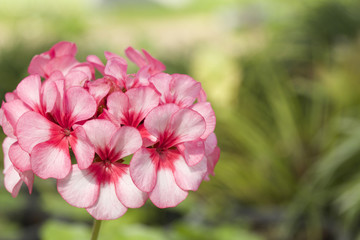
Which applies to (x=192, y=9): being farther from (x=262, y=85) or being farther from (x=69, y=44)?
(x=69, y=44)

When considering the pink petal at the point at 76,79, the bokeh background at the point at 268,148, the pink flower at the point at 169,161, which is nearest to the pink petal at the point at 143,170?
the pink flower at the point at 169,161

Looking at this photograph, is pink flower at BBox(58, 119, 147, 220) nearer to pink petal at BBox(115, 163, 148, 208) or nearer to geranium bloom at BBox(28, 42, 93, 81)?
pink petal at BBox(115, 163, 148, 208)

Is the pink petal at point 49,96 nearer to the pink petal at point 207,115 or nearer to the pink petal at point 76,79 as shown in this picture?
the pink petal at point 76,79

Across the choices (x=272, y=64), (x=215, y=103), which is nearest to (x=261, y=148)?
(x=215, y=103)

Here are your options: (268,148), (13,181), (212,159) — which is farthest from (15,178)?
(268,148)

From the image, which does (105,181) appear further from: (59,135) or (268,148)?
(268,148)
